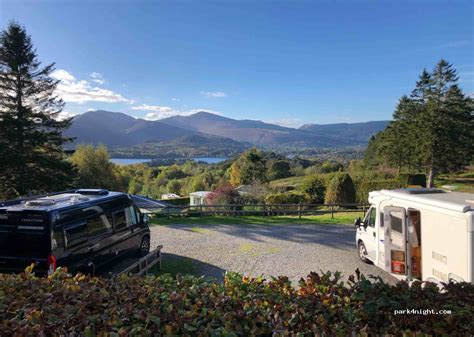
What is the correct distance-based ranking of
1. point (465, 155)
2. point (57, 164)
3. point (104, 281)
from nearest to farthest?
point (104, 281), point (57, 164), point (465, 155)

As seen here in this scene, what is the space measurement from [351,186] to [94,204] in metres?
26.3

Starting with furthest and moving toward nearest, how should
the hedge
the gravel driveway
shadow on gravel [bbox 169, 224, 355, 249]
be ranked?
1. shadow on gravel [bbox 169, 224, 355, 249]
2. the gravel driveway
3. the hedge

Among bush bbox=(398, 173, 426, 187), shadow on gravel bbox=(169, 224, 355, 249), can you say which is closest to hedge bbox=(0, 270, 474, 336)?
shadow on gravel bbox=(169, 224, 355, 249)

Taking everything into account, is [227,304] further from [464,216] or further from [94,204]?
[94,204]

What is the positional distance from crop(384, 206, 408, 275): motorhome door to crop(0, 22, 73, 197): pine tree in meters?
24.7

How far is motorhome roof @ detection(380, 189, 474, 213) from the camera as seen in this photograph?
6.32 meters

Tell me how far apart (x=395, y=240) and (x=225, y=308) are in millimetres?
7004

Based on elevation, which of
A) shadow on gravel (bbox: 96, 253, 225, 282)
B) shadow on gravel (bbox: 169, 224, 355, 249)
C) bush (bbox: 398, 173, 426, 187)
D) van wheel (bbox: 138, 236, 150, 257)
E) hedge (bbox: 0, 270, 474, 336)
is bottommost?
shadow on gravel (bbox: 169, 224, 355, 249)

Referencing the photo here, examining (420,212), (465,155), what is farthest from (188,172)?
(420,212)

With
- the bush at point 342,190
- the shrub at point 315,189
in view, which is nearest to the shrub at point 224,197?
the shrub at point 315,189

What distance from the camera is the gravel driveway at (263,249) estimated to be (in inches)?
388

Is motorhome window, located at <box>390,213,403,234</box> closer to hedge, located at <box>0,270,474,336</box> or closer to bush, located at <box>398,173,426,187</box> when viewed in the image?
hedge, located at <box>0,270,474,336</box>

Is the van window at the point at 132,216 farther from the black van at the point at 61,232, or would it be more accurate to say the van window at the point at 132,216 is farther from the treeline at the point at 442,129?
the treeline at the point at 442,129

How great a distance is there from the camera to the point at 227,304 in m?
2.96
